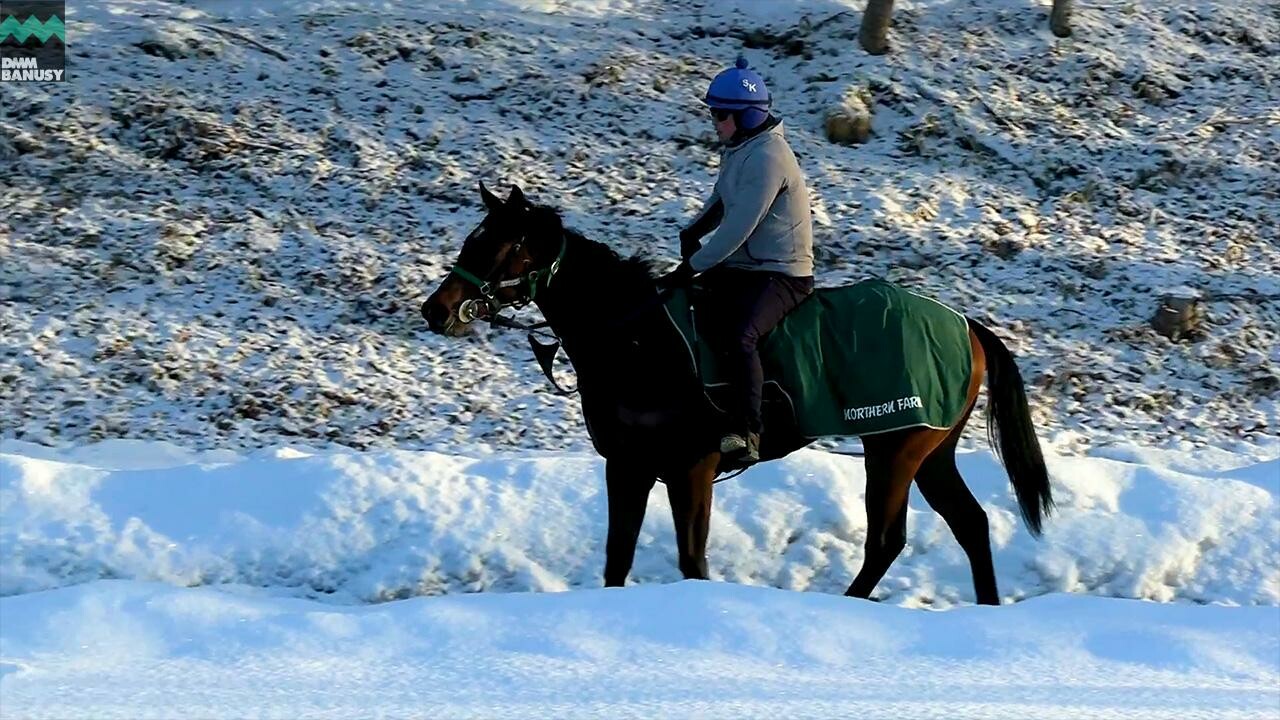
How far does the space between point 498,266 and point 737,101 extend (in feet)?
4.38

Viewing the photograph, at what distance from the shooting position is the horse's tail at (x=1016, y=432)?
22.9 ft

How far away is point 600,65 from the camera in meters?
16.7

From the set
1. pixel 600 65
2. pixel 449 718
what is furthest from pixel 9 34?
pixel 449 718

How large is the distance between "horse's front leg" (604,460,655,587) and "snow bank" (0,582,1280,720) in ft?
2.45

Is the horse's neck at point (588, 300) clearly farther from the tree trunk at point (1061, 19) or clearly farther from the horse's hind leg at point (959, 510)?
the tree trunk at point (1061, 19)

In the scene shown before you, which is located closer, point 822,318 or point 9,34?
point 822,318

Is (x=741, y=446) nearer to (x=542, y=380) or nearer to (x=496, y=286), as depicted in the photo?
(x=496, y=286)

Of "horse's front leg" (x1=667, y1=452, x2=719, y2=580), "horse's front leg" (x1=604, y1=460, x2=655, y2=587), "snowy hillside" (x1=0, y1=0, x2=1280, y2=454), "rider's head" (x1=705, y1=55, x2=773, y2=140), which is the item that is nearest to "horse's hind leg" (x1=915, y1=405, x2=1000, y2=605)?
"horse's front leg" (x1=667, y1=452, x2=719, y2=580)

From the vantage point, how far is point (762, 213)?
6234 mm

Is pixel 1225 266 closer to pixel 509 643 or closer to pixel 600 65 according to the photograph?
pixel 600 65

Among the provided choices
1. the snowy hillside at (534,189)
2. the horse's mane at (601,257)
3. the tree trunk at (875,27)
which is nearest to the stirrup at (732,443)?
the horse's mane at (601,257)

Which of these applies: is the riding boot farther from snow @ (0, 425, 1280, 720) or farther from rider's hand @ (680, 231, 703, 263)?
rider's hand @ (680, 231, 703, 263)

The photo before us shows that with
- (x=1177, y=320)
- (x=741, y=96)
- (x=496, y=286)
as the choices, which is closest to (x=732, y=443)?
(x=496, y=286)

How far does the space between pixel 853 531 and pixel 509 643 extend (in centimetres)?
318
